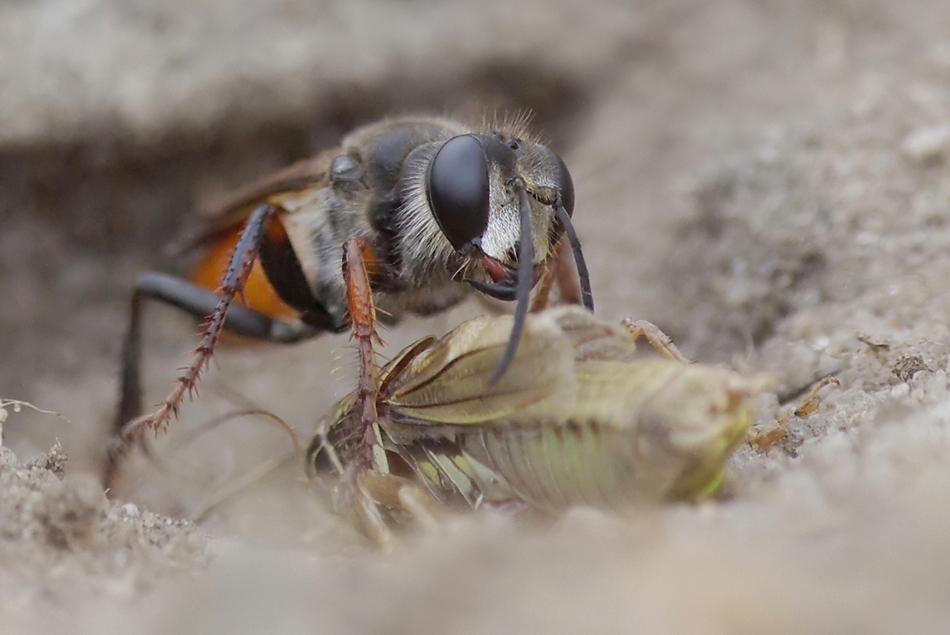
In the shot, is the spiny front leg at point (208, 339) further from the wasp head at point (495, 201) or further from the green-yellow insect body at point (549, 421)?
the wasp head at point (495, 201)

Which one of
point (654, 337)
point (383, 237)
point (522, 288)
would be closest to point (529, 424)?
point (522, 288)

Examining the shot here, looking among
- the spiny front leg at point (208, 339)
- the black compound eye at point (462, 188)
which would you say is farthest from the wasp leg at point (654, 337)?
the spiny front leg at point (208, 339)

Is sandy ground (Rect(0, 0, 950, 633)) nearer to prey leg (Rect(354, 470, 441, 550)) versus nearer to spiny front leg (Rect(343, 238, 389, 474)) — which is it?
prey leg (Rect(354, 470, 441, 550))

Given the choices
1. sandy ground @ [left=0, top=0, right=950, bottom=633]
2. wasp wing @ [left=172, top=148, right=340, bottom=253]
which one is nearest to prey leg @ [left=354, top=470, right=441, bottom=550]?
sandy ground @ [left=0, top=0, right=950, bottom=633]

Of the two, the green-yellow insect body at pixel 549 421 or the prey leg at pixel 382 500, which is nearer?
the green-yellow insect body at pixel 549 421

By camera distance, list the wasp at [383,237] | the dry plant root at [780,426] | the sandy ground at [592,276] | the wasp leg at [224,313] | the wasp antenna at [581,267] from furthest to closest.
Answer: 1. the wasp leg at [224,313]
2. the wasp at [383,237]
3. the wasp antenna at [581,267]
4. the dry plant root at [780,426]
5. the sandy ground at [592,276]

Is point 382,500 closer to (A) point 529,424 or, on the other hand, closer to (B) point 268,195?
(A) point 529,424
